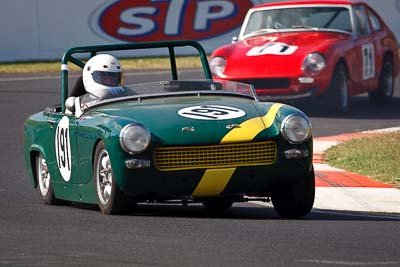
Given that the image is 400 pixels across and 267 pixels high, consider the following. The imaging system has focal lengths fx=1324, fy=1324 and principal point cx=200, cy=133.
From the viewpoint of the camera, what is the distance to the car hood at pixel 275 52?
16875 mm

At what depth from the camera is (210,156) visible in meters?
8.42

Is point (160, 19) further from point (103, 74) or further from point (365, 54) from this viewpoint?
point (103, 74)

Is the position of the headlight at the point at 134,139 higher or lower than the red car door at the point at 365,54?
higher

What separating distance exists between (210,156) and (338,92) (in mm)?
9242

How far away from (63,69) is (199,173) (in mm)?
2013

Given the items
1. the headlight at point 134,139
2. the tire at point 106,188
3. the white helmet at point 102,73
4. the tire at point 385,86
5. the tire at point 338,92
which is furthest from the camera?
the tire at point 385,86

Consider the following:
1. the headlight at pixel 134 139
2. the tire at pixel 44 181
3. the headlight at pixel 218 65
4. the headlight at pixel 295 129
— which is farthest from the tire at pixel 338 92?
the headlight at pixel 134 139

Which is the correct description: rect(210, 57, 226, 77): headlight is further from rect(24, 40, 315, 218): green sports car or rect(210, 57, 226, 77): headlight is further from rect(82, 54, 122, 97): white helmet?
rect(24, 40, 315, 218): green sports car

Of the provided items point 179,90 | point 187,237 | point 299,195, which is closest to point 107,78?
point 179,90

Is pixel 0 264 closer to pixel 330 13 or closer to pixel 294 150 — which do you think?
pixel 294 150

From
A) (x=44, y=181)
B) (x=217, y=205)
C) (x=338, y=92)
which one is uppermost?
(x=217, y=205)

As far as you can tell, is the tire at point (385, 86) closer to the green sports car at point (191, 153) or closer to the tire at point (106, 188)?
the green sports car at point (191, 153)

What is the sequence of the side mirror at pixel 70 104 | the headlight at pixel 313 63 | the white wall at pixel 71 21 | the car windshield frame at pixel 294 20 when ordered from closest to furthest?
the side mirror at pixel 70 104, the headlight at pixel 313 63, the car windshield frame at pixel 294 20, the white wall at pixel 71 21

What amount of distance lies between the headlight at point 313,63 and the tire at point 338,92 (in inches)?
13.1
